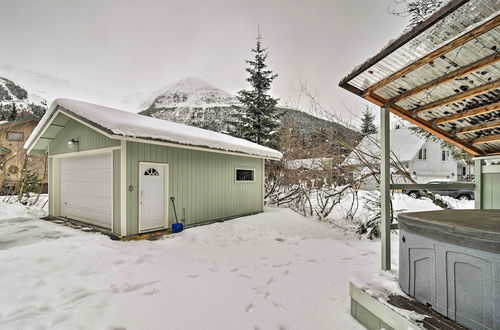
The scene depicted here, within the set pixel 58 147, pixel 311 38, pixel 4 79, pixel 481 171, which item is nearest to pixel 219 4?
pixel 311 38

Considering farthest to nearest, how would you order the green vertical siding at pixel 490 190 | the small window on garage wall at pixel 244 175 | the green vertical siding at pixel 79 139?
the small window on garage wall at pixel 244 175
the green vertical siding at pixel 79 139
the green vertical siding at pixel 490 190

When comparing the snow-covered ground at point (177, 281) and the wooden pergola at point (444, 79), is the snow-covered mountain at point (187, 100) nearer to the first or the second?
the snow-covered ground at point (177, 281)

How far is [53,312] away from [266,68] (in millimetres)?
16243

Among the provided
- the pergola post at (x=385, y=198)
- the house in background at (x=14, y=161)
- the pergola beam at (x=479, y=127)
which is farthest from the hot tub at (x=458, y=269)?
the house in background at (x=14, y=161)

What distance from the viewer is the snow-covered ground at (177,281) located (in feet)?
7.31

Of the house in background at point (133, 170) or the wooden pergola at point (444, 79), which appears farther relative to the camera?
the house in background at point (133, 170)

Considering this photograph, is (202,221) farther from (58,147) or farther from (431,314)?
(431,314)

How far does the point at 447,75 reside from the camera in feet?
7.42

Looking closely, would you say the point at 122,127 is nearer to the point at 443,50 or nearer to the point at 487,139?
the point at 443,50

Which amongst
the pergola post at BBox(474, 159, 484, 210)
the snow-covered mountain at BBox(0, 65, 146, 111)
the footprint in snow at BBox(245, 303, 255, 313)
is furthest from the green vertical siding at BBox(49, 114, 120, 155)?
the snow-covered mountain at BBox(0, 65, 146, 111)

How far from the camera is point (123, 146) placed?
16.8 feet

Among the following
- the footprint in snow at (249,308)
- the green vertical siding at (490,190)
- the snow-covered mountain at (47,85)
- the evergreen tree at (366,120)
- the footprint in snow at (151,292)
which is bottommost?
the footprint in snow at (249,308)

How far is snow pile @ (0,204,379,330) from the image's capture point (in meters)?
2.23

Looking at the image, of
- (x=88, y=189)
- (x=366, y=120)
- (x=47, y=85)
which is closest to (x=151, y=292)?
(x=88, y=189)
